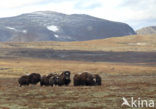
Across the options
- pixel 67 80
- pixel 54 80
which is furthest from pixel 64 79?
pixel 54 80

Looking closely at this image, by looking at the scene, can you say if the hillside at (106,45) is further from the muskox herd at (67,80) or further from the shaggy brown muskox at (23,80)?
the muskox herd at (67,80)

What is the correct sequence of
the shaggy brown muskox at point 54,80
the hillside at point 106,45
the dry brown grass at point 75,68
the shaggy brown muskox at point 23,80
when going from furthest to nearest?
1. the hillside at point 106,45
2. the dry brown grass at point 75,68
3. the shaggy brown muskox at point 23,80
4. the shaggy brown muskox at point 54,80

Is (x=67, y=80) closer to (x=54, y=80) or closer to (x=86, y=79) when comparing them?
(x=54, y=80)

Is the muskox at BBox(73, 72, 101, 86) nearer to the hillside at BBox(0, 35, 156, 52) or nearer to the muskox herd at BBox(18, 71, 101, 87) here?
the muskox herd at BBox(18, 71, 101, 87)

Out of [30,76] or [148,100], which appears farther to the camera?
[30,76]

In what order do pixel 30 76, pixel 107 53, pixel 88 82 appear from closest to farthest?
pixel 88 82
pixel 30 76
pixel 107 53

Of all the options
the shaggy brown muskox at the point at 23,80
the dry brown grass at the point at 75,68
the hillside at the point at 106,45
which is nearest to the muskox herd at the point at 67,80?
the shaggy brown muskox at the point at 23,80

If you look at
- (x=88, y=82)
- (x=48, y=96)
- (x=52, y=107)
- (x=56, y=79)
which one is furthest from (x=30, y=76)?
(x=52, y=107)

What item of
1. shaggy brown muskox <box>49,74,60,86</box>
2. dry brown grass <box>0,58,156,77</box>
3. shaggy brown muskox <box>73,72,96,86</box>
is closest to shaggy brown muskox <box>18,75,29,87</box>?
shaggy brown muskox <box>49,74,60,86</box>

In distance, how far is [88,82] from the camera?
35094 millimetres

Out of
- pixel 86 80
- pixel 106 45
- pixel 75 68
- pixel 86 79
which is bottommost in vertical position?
pixel 86 80

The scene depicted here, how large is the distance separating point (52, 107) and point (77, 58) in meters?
90.1

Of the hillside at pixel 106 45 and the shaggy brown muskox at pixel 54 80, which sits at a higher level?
the hillside at pixel 106 45

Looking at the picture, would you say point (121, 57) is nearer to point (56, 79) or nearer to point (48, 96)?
point (56, 79)
